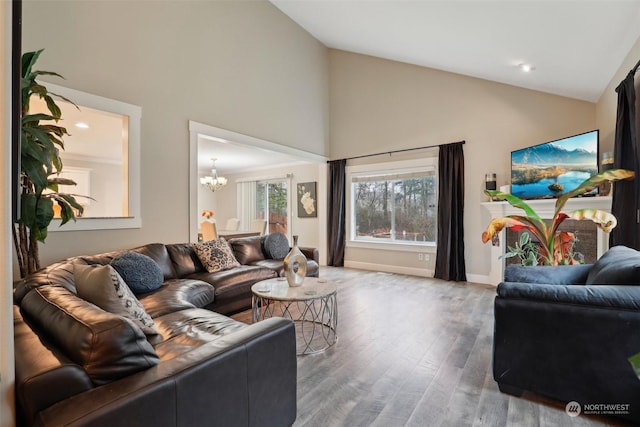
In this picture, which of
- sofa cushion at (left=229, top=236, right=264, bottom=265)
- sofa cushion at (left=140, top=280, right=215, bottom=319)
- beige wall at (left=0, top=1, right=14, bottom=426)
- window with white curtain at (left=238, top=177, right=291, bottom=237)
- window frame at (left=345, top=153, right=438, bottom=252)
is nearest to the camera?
beige wall at (left=0, top=1, right=14, bottom=426)

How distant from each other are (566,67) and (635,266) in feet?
9.20

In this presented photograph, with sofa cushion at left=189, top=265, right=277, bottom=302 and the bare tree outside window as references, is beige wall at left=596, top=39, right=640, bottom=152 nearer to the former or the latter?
the bare tree outside window

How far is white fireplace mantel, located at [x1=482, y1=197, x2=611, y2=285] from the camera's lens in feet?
12.5

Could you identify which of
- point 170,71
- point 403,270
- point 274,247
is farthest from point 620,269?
point 170,71

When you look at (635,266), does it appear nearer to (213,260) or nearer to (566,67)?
(566,67)

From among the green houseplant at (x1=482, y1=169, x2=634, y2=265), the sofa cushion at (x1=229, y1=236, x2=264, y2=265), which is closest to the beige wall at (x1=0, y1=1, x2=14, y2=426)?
the sofa cushion at (x1=229, y1=236, x2=264, y2=265)

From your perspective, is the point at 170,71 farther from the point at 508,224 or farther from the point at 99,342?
the point at 508,224

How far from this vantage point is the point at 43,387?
93 cm

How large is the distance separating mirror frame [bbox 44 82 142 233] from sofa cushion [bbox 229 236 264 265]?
126cm

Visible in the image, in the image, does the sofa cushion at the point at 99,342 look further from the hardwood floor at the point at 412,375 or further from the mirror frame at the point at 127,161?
the mirror frame at the point at 127,161

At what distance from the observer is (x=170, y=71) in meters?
3.93

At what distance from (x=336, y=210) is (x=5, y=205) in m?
5.87

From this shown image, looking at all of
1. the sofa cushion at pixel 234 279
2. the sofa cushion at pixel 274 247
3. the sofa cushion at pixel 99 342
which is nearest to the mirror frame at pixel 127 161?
the sofa cushion at pixel 234 279

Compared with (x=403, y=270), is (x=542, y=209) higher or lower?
higher
